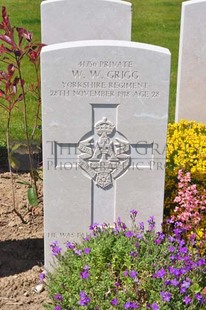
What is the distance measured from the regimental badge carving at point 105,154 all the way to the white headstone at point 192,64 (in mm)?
2358

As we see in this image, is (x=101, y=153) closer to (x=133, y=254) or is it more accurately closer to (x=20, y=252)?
(x=133, y=254)

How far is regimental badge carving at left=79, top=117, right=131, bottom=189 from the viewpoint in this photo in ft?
12.2

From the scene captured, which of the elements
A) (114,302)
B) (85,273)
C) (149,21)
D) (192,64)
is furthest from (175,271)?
(149,21)

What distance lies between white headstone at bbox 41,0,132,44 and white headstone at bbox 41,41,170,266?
1.64 metres

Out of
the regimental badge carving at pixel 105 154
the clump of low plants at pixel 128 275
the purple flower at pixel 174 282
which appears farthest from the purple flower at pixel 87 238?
the purple flower at pixel 174 282

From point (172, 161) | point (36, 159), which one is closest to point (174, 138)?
point (172, 161)

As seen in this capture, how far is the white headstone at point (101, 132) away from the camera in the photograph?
11.6ft

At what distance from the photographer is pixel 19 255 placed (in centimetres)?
421

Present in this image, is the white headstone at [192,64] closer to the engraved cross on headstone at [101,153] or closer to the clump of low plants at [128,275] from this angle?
the engraved cross on headstone at [101,153]

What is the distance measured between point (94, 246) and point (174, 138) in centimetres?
208

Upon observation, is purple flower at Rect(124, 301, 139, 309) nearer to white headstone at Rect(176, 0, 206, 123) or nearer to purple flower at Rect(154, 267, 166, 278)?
purple flower at Rect(154, 267, 166, 278)

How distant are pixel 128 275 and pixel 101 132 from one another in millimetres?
934

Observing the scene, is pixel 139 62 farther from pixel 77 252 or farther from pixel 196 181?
pixel 196 181

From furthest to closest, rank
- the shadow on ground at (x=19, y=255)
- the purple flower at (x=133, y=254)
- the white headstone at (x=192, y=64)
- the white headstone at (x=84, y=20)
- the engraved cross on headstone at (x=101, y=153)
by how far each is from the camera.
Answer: the white headstone at (x=192, y=64), the white headstone at (x=84, y=20), the shadow on ground at (x=19, y=255), the engraved cross on headstone at (x=101, y=153), the purple flower at (x=133, y=254)
